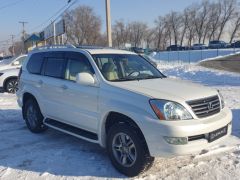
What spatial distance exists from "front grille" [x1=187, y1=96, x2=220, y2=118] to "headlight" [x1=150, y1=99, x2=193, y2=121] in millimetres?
162

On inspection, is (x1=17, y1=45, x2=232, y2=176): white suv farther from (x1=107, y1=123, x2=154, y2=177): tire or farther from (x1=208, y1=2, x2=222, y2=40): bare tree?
(x1=208, y1=2, x2=222, y2=40): bare tree

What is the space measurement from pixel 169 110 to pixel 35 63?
3.99m

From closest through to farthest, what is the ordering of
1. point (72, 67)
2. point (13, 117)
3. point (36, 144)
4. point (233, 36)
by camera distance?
point (72, 67) < point (36, 144) < point (13, 117) < point (233, 36)

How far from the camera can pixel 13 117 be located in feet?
29.5

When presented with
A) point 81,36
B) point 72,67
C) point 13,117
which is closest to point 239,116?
point 72,67

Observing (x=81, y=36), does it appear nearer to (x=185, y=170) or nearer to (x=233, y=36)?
(x=233, y=36)

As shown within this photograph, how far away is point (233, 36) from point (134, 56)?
308ft

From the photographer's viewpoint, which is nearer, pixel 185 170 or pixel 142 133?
pixel 142 133

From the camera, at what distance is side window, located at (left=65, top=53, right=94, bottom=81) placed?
5.62 m

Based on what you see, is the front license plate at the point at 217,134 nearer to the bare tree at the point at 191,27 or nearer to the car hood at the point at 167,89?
the car hood at the point at 167,89

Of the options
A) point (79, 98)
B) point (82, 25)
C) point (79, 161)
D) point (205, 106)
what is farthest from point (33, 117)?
point (82, 25)

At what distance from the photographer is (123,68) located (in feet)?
18.7

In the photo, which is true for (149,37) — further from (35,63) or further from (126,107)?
(126,107)

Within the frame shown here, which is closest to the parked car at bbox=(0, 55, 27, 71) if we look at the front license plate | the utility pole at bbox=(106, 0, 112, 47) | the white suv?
the utility pole at bbox=(106, 0, 112, 47)
